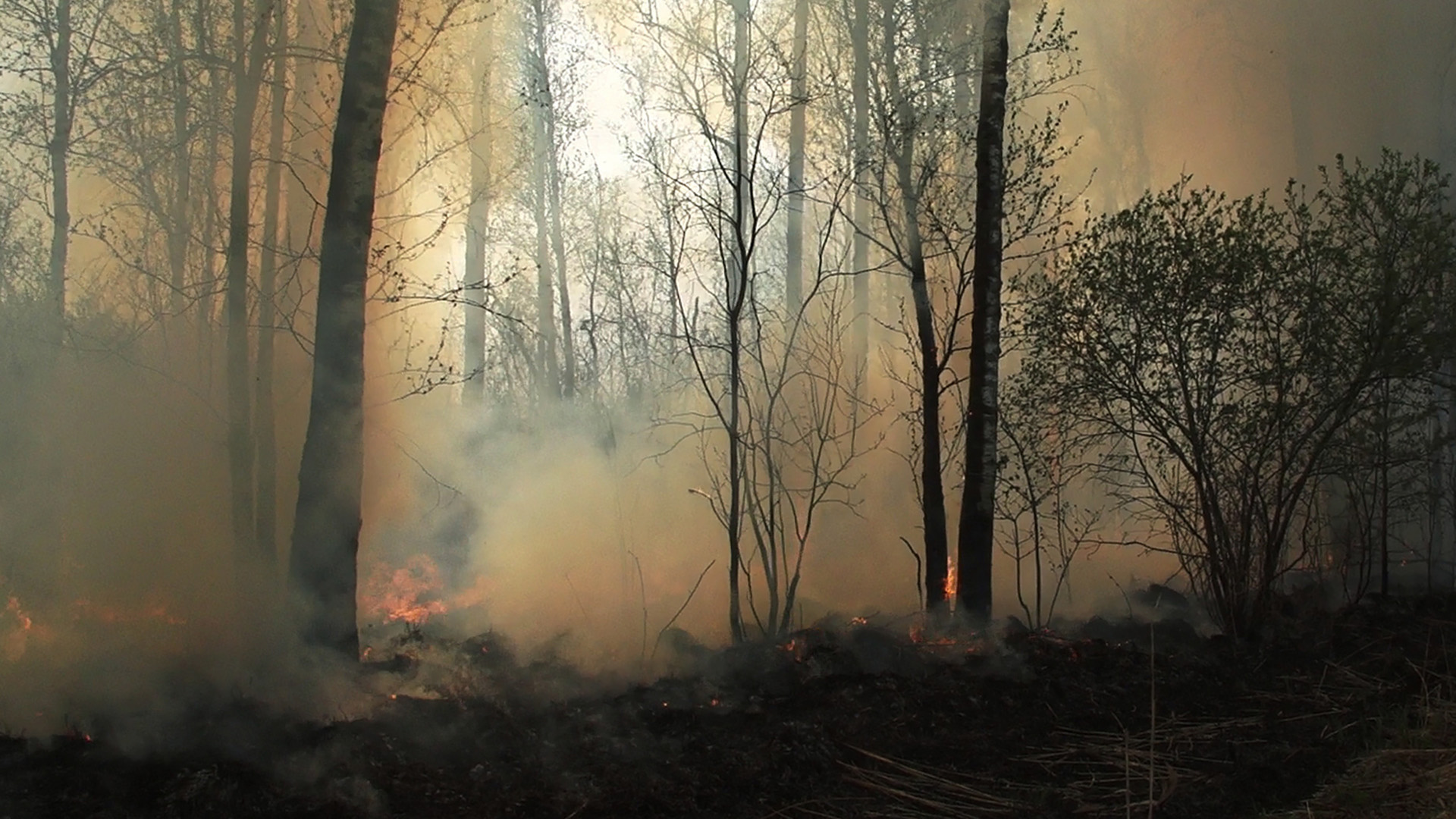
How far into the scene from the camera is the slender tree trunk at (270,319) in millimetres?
10281

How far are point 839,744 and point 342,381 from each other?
396 centimetres

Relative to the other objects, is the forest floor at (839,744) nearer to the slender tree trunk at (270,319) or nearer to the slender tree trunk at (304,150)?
the slender tree trunk at (270,319)

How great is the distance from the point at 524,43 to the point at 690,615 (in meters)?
11.5

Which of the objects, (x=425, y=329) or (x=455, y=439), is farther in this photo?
(x=425, y=329)

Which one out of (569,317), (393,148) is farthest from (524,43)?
(393,148)

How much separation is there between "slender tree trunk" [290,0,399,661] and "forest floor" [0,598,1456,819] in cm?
79

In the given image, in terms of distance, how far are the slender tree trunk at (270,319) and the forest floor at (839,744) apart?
10.1 feet

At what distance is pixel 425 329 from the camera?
52.0 ft

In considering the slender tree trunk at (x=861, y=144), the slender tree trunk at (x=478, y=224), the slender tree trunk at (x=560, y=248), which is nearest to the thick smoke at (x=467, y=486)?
the slender tree trunk at (x=478, y=224)

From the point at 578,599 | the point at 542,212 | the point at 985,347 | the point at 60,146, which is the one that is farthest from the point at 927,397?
the point at 542,212

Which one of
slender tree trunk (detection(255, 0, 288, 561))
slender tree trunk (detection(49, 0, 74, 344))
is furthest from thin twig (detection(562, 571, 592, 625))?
slender tree trunk (detection(49, 0, 74, 344))

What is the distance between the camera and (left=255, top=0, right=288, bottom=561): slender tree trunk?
10.3 m

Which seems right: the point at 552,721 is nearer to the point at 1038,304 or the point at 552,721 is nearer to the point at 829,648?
the point at 829,648

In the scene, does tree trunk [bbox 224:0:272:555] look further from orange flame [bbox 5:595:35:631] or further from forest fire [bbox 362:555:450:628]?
orange flame [bbox 5:595:35:631]
